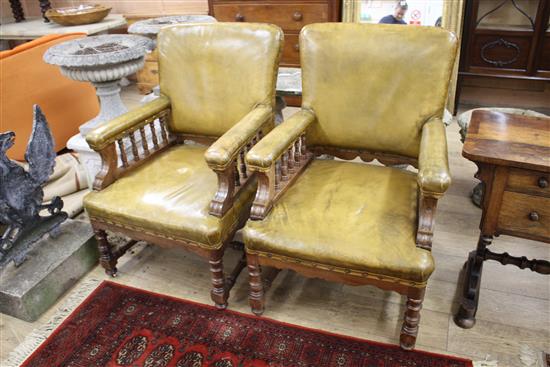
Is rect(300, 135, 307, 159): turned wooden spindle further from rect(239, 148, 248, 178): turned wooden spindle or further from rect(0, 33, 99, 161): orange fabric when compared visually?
rect(0, 33, 99, 161): orange fabric

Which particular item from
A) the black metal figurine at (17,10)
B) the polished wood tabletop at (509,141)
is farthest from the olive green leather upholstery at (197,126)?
the black metal figurine at (17,10)

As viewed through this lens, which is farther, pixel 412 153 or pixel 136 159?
pixel 136 159

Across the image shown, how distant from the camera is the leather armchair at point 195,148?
176 centimetres

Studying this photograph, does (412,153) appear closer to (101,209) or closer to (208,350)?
(208,350)

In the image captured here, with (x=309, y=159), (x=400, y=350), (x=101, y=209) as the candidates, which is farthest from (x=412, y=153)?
(x=101, y=209)

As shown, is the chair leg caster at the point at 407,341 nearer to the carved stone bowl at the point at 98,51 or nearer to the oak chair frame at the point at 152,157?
the oak chair frame at the point at 152,157

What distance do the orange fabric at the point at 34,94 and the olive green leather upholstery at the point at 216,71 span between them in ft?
3.99

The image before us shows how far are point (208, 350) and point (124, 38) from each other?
5.75 ft

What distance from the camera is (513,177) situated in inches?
62.4

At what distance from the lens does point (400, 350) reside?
1.73 metres

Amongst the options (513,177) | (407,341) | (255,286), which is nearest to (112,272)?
(255,286)

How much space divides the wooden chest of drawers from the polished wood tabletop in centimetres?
196

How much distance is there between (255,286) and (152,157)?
2.63 ft

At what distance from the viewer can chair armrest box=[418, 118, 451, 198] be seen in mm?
1432
